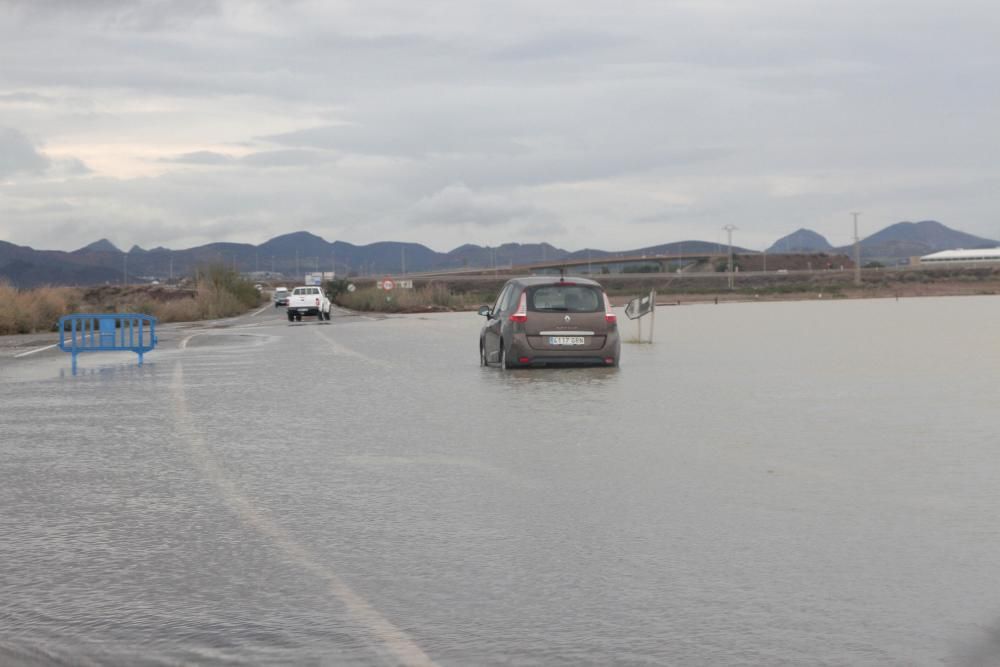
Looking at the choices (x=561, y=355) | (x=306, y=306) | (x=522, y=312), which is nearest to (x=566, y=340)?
(x=561, y=355)

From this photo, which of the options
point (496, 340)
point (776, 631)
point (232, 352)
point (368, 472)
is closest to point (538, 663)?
point (776, 631)

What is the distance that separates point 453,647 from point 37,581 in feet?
8.50

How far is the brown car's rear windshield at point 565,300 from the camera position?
21.4 metres

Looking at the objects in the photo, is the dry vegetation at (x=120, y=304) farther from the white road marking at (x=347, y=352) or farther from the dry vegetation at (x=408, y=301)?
the white road marking at (x=347, y=352)

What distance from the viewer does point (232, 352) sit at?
97.3ft

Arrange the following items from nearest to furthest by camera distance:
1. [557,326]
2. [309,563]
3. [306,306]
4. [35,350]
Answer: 1. [309,563]
2. [557,326]
3. [35,350]
4. [306,306]

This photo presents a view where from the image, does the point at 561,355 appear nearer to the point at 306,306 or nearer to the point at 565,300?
the point at 565,300

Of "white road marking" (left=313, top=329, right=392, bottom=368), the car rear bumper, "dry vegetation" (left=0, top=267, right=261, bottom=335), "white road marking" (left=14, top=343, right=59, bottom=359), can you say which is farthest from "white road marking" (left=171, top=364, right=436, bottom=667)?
"dry vegetation" (left=0, top=267, right=261, bottom=335)

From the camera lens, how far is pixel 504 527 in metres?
8.33

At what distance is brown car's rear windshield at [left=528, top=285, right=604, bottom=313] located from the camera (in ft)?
70.3

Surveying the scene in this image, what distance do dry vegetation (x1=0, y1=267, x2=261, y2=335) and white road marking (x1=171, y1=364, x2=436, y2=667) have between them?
33471mm

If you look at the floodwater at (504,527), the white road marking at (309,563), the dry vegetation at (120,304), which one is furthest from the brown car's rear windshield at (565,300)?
the dry vegetation at (120,304)

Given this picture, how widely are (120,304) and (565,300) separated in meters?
49.3

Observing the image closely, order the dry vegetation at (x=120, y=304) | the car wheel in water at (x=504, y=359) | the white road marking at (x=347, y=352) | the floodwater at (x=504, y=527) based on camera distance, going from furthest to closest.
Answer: the dry vegetation at (x=120, y=304)
the white road marking at (x=347, y=352)
the car wheel in water at (x=504, y=359)
the floodwater at (x=504, y=527)
